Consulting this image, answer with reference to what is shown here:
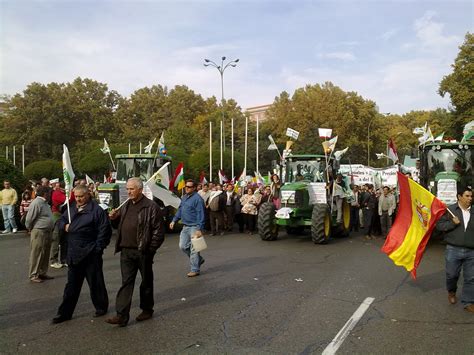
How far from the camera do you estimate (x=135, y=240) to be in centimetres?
565

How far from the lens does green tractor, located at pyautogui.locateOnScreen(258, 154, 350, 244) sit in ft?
41.5

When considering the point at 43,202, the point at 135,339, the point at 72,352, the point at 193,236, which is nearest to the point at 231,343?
the point at 135,339

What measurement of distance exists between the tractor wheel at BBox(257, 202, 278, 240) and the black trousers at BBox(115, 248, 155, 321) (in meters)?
7.38

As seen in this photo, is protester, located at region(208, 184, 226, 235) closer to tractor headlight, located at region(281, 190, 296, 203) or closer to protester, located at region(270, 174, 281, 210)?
protester, located at region(270, 174, 281, 210)

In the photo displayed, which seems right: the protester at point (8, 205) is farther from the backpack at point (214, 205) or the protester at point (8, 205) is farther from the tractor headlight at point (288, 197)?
the tractor headlight at point (288, 197)

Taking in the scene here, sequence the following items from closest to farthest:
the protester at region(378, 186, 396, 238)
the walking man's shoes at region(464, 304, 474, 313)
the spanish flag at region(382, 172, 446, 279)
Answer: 1. the walking man's shoes at region(464, 304, 474, 313)
2. the spanish flag at region(382, 172, 446, 279)
3. the protester at region(378, 186, 396, 238)

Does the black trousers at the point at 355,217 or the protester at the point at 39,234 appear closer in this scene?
the protester at the point at 39,234

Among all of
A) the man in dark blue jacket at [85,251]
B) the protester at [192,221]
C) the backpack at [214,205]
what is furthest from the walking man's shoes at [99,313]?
the backpack at [214,205]

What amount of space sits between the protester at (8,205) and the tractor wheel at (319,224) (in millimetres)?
9209

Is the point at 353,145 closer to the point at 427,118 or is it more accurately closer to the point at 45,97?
the point at 427,118

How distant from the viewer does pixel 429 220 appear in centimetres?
670

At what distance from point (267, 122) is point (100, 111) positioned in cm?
1916

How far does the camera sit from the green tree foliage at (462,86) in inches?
1377

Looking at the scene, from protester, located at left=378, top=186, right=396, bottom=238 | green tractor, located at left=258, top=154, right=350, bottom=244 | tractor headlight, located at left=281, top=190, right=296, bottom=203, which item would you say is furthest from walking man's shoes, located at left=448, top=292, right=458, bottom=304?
protester, located at left=378, top=186, right=396, bottom=238
